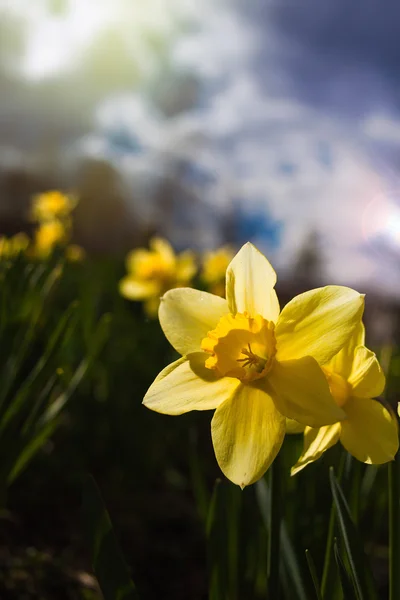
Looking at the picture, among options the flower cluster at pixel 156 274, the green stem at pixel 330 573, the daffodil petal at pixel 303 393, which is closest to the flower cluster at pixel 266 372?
the daffodil petal at pixel 303 393

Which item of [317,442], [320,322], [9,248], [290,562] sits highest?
[9,248]

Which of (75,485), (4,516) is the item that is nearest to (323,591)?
(4,516)

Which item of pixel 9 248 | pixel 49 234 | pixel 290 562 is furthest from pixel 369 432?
pixel 49 234

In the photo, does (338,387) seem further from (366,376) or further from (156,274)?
(156,274)

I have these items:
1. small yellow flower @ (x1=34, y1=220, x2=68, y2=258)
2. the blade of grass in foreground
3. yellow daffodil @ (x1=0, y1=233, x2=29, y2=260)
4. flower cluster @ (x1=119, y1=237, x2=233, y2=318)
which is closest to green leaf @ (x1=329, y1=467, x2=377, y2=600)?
the blade of grass in foreground

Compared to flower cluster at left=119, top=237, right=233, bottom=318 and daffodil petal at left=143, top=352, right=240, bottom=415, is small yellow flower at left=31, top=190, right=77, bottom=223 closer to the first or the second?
flower cluster at left=119, top=237, right=233, bottom=318

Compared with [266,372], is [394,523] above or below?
below

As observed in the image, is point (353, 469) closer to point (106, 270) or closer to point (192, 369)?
point (192, 369)
